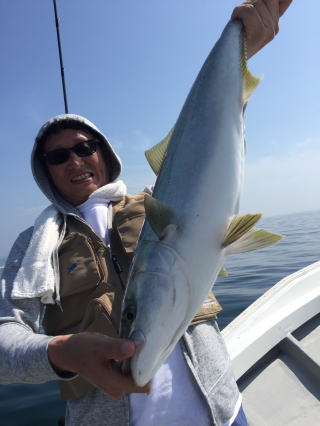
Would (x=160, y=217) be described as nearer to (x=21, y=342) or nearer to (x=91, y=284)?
(x=91, y=284)

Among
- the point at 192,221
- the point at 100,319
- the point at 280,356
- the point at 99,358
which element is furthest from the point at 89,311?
the point at 280,356

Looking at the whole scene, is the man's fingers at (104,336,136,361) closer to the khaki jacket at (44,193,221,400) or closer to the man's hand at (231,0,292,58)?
the khaki jacket at (44,193,221,400)

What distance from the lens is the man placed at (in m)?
1.82

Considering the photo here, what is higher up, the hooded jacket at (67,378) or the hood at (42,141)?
the hood at (42,141)

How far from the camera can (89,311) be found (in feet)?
7.48

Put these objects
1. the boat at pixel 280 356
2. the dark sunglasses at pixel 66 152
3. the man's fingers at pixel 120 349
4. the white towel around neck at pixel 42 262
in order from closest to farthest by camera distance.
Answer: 1. the man's fingers at pixel 120 349
2. the white towel around neck at pixel 42 262
3. the dark sunglasses at pixel 66 152
4. the boat at pixel 280 356

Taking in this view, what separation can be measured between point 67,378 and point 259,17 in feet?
8.05

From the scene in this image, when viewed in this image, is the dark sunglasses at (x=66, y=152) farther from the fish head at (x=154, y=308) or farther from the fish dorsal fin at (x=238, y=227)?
the fish dorsal fin at (x=238, y=227)

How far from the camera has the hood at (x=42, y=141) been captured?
9.71ft

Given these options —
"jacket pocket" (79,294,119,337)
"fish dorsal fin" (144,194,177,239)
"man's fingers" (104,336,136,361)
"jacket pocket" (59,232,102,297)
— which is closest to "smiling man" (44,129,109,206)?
"jacket pocket" (59,232,102,297)

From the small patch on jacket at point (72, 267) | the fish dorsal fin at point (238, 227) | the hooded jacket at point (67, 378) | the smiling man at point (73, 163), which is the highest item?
the smiling man at point (73, 163)

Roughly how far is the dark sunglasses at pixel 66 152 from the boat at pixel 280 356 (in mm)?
2742

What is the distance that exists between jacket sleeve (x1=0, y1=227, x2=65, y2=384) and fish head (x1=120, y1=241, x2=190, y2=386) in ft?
1.58

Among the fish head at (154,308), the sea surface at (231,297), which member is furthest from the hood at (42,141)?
the sea surface at (231,297)
